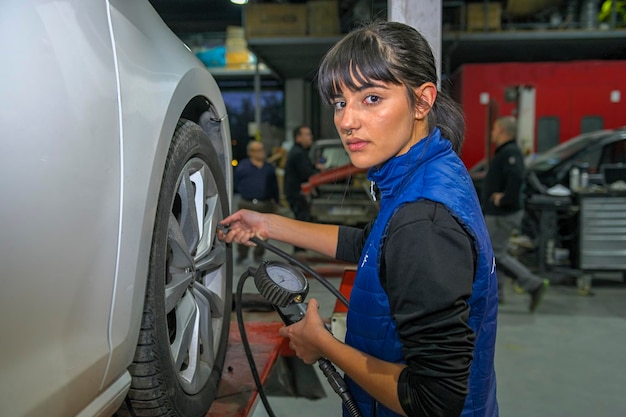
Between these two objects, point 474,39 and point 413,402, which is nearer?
point 413,402

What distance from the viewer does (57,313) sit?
2.79ft

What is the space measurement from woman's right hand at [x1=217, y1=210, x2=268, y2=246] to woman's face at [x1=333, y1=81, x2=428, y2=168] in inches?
24.1

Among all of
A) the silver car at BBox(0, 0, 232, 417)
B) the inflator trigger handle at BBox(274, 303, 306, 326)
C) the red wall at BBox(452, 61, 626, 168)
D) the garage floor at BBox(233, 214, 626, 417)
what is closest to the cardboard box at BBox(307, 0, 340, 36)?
the red wall at BBox(452, 61, 626, 168)

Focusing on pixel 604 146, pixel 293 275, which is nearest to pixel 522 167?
pixel 604 146

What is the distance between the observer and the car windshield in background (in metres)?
5.45

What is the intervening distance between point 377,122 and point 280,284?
0.51 meters

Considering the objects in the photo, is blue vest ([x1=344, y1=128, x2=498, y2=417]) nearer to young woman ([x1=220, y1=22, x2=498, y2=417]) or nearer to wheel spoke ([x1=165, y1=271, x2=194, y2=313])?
young woman ([x1=220, y1=22, x2=498, y2=417])

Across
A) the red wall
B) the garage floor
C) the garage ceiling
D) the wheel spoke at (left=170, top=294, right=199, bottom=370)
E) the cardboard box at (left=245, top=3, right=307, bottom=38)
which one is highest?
the cardboard box at (left=245, top=3, right=307, bottom=38)

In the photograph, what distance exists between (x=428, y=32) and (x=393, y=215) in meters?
1.23

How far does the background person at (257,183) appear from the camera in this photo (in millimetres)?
6074

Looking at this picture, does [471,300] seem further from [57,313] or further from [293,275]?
[57,313]

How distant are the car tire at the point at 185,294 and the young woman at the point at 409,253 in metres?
0.30

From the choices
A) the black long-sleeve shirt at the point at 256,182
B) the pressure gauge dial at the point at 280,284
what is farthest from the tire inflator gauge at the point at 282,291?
the black long-sleeve shirt at the point at 256,182

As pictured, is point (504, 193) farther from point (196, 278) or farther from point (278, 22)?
point (278, 22)
